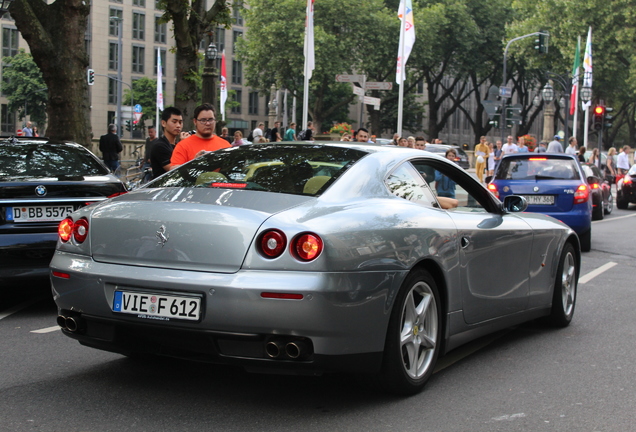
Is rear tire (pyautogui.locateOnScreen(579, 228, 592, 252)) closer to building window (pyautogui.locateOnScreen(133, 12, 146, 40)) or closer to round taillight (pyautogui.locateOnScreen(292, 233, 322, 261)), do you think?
round taillight (pyautogui.locateOnScreen(292, 233, 322, 261))

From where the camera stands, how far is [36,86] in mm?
73875

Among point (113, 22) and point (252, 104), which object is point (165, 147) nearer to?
point (113, 22)

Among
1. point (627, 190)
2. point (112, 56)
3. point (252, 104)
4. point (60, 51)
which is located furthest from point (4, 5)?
point (252, 104)

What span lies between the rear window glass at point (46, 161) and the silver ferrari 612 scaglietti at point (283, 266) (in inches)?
Answer: 110

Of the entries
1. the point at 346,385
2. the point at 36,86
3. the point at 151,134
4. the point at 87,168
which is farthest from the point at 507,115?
the point at 36,86

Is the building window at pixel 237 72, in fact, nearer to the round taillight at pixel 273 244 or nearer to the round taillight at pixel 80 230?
the round taillight at pixel 80 230

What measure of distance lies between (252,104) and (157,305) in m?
89.8

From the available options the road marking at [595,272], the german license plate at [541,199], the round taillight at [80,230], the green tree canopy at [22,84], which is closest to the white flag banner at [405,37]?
the german license plate at [541,199]

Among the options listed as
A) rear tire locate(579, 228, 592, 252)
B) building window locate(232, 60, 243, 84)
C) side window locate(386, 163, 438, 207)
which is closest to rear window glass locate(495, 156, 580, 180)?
rear tire locate(579, 228, 592, 252)

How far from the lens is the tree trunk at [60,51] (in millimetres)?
14180

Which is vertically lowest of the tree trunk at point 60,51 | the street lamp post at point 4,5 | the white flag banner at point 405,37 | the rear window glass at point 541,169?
the rear window glass at point 541,169

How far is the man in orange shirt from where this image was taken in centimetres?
838

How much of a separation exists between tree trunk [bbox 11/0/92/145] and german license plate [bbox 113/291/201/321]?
35.2 feet

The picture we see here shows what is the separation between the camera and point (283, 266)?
412 centimetres
